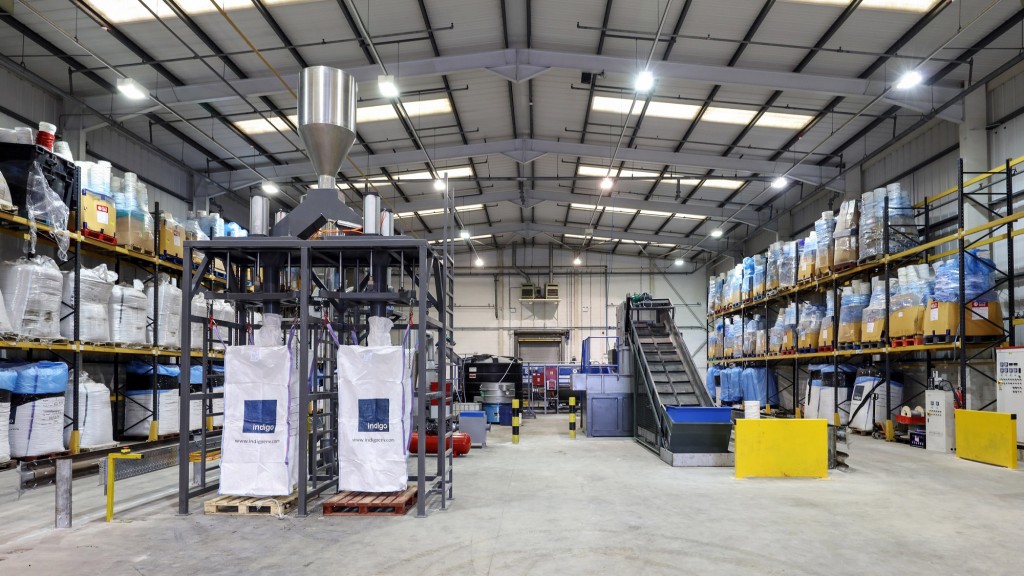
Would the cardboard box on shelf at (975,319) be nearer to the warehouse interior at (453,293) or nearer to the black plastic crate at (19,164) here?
the warehouse interior at (453,293)

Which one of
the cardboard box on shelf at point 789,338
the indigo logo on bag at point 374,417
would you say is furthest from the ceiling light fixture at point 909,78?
the indigo logo on bag at point 374,417

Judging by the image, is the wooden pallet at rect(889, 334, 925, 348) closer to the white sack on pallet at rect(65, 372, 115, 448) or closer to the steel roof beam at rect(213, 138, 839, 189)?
the steel roof beam at rect(213, 138, 839, 189)

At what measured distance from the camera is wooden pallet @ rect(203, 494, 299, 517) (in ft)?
19.6

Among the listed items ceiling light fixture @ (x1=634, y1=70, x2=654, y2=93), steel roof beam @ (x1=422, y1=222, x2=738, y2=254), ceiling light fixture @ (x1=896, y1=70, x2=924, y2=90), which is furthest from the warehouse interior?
steel roof beam @ (x1=422, y1=222, x2=738, y2=254)

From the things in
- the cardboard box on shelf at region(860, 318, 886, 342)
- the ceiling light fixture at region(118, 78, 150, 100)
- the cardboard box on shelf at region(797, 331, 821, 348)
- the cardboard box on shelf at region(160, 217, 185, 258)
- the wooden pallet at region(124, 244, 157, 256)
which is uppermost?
the ceiling light fixture at region(118, 78, 150, 100)

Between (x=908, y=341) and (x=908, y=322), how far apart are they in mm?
342

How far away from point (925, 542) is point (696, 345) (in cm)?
2547

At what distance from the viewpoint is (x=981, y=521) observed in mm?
5965

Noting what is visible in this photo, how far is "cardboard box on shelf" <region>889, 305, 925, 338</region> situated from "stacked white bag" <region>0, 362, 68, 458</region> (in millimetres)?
13428

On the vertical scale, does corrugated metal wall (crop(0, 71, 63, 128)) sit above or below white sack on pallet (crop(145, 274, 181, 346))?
above

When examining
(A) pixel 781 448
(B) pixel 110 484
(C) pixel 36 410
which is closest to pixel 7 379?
(C) pixel 36 410

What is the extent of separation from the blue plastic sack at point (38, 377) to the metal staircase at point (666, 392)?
8.26m

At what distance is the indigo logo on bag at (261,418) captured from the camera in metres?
6.09

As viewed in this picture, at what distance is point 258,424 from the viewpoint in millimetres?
6090
